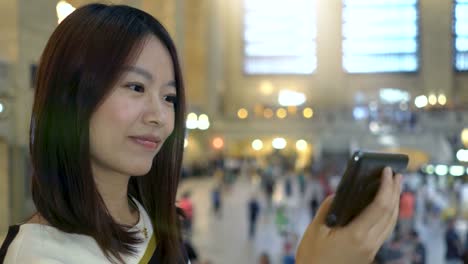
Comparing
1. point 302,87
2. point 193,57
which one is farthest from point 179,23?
point 302,87

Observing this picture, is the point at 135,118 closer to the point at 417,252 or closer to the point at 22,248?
the point at 22,248

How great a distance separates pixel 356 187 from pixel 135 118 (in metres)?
0.48

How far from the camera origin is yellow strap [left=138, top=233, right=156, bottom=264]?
119 centimetres

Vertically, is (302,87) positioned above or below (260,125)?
above

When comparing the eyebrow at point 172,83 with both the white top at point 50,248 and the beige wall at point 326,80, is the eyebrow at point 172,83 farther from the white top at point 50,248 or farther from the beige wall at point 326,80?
the beige wall at point 326,80

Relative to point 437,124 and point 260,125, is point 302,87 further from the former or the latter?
point 437,124

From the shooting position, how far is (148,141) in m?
1.16

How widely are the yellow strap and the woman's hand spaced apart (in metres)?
0.40

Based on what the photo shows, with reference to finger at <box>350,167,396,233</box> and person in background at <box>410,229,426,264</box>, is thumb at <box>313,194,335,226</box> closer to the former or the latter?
finger at <box>350,167,396,233</box>

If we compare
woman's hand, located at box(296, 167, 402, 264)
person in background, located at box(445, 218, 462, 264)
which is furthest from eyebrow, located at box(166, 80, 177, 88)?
person in background, located at box(445, 218, 462, 264)

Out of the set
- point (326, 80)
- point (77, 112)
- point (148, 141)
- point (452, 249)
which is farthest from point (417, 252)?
point (326, 80)

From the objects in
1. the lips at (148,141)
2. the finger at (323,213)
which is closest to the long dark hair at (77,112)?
the lips at (148,141)

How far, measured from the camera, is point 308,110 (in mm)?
34000

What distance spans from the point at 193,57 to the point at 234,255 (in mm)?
20581
